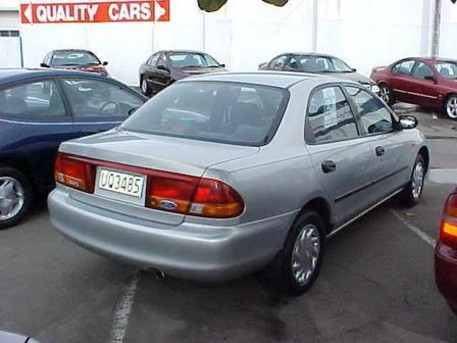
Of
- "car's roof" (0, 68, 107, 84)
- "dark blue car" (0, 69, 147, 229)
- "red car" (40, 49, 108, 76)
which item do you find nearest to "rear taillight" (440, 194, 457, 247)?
"dark blue car" (0, 69, 147, 229)

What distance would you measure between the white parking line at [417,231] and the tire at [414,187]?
199 mm

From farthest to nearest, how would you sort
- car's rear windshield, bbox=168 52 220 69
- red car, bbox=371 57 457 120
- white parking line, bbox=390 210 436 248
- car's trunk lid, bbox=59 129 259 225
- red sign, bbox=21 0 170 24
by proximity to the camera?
red sign, bbox=21 0 170 24
car's rear windshield, bbox=168 52 220 69
red car, bbox=371 57 457 120
white parking line, bbox=390 210 436 248
car's trunk lid, bbox=59 129 259 225

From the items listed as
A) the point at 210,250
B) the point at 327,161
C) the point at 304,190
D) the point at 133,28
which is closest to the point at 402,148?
the point at 327,161

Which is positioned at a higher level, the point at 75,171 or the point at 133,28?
the point at 133,28

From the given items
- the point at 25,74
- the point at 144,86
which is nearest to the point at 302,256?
the point at 25,74

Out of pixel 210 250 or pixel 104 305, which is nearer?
pixel 210 250

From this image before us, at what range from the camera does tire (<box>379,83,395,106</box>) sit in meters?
15.7

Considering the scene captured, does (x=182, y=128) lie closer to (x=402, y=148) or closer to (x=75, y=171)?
(x=75, y=171)

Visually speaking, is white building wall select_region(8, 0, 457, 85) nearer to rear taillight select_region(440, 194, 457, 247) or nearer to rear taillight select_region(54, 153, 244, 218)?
rear taillight select_region(54, 153, 244, 218)

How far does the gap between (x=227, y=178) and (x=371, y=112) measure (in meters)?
2.34

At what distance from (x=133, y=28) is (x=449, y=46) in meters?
11.3

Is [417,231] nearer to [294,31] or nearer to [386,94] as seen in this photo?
[386,94]

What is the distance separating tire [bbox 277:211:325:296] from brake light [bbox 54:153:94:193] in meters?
1.32

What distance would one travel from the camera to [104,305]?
3.69 metres
